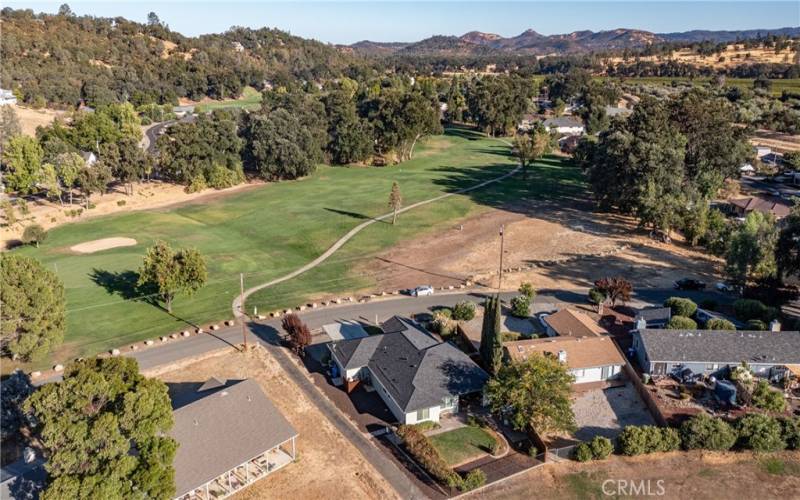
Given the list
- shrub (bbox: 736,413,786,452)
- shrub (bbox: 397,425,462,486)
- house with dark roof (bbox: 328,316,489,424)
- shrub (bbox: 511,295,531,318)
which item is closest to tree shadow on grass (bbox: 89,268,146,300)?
house with dark roof (bbox: 328,316,489,424)

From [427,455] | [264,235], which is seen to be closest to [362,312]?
[427,455]

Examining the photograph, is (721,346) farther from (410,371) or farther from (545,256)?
(545,256)

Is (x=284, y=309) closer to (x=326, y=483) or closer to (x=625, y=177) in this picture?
(x=326, y=483)

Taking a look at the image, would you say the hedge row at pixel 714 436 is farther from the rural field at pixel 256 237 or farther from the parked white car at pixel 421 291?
the rural field at pixel 256 237

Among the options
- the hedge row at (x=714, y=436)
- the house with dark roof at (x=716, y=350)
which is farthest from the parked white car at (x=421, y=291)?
the hedge row at (x=714, y=436)

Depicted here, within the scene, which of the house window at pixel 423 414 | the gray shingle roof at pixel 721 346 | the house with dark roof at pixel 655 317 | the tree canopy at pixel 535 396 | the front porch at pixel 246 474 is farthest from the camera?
the house with dark roof at pixel 655 317

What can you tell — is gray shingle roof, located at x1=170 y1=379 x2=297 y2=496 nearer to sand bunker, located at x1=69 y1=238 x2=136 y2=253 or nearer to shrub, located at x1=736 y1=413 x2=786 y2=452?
shrub, located at x1=736 y1=413 x2=786 y2=452
